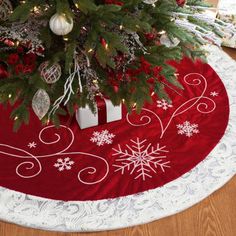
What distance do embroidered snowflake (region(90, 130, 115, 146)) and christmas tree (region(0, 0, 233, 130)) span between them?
0.31m

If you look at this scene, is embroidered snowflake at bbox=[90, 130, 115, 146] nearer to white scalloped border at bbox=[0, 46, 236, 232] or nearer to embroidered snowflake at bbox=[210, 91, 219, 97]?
white scalloped border at bbox=[0, 46, 236, 232]

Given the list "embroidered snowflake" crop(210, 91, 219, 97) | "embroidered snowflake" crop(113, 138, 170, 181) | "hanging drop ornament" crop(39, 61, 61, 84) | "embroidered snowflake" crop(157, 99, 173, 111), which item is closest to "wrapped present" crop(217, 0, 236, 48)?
"embroidered snowflake" crop(210, 91, 219, 97)

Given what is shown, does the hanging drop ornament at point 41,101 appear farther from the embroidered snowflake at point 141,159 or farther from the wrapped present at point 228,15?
the wrapped present at point 228,15

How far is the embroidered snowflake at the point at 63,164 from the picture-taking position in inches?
82.4

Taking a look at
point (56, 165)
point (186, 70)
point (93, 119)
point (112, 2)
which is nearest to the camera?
point (112, 2)

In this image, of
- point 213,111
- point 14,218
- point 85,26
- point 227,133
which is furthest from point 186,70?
point 14,218

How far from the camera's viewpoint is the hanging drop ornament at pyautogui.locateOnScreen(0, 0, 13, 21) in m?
1.71

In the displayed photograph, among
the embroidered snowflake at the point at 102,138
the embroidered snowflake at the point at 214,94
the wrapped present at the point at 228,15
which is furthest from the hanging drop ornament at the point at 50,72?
the wrapped present at the point at 228,15

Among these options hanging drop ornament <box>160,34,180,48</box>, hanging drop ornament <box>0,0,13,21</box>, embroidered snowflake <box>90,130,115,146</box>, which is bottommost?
embroidered snowflake <box>90,130,115,146</box>

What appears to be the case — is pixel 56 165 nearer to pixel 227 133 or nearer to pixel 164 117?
pixel 164 117

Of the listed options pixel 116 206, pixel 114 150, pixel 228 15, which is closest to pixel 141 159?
pixel 114 150

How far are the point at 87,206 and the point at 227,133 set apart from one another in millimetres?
895

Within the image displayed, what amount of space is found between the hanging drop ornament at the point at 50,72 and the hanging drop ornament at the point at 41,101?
0.19ft

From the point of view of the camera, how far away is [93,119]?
2.24 meters
